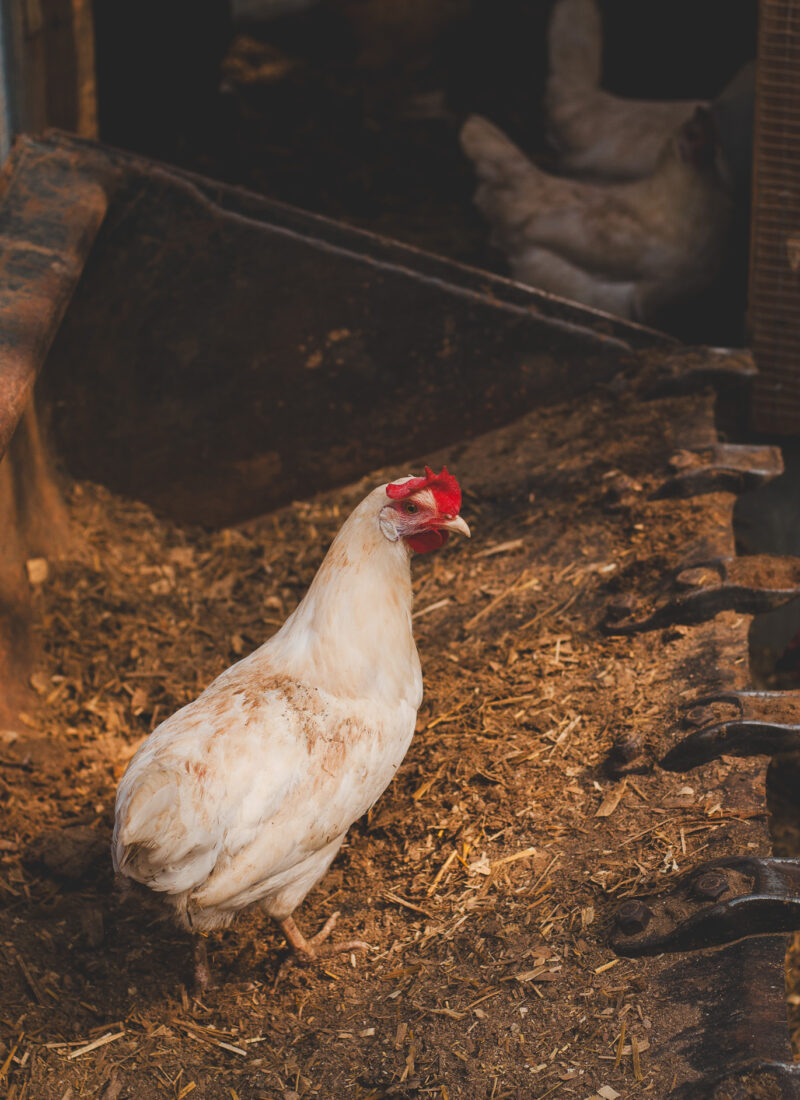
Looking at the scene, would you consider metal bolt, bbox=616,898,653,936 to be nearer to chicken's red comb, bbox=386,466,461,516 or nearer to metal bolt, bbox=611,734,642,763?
metal bolt, bbox=611,734,642,763

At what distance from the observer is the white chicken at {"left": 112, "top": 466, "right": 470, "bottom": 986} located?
1.96 metres

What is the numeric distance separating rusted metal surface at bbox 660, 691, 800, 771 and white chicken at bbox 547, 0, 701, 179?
4.36m

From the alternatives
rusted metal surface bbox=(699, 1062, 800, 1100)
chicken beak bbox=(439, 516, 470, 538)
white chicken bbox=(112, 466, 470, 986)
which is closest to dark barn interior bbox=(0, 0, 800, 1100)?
rusted metal surface bbox=(699, 1062, 800, 1100)

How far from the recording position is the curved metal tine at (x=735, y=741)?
86.1 inches

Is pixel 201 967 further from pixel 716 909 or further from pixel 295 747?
pixel 716 909

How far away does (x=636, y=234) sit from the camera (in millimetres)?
4844

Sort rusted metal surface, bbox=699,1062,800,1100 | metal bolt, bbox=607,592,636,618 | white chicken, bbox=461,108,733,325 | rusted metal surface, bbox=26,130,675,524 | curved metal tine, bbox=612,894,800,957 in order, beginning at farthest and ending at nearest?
white chicken, bbox=461,108,733,325, rusted metal surface, bbox=26,130,675,524, metal bolt, bbox=607,592,636,618, curved metal tine, bbox=612,894,800,957, rusted metal surface, bbox=699,1062,800,1100

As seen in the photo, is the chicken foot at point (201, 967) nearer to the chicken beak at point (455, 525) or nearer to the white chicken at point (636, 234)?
the chicken beak at point (455, 525)

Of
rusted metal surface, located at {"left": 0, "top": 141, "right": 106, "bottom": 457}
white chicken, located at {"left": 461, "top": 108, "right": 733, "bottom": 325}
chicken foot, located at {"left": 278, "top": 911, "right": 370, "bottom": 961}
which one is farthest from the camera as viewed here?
white chicken, located at {"left": 461, "top": 108, "right": 733, "bottom": 325}

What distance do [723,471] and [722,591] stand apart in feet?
2.07

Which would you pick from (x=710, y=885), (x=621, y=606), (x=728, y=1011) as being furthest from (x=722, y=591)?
(x=728, y=1011)

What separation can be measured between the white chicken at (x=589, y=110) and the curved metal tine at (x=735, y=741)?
4478mm

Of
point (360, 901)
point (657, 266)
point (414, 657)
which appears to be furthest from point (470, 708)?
point (657, 266)

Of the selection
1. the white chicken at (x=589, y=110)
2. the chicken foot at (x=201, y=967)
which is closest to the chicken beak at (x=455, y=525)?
the chicken foot at (x=201, y=967)
